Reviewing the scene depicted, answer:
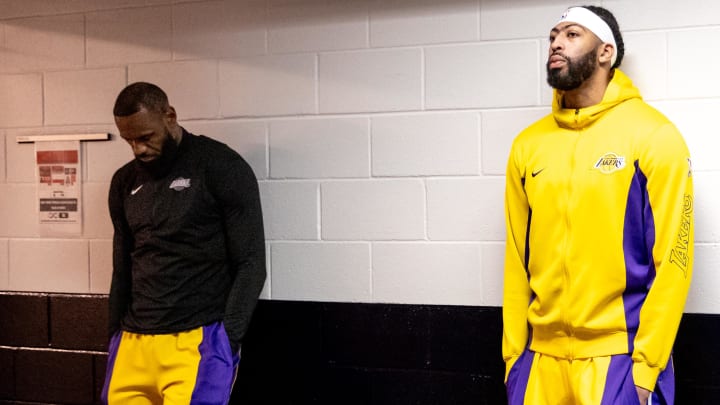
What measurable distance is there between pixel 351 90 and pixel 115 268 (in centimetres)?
110

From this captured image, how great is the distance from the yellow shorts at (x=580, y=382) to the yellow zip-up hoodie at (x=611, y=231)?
1.1 inches

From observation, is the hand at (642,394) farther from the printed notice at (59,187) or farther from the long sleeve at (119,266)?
the printed notice at (59,187)

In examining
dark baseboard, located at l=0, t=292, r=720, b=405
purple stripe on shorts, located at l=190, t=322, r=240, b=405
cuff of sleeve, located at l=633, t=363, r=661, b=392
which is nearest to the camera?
cuff of sleeve, located at l=633, t=363, r=661, b=392

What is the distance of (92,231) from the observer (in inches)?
121

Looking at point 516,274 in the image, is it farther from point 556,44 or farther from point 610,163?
point 556,44

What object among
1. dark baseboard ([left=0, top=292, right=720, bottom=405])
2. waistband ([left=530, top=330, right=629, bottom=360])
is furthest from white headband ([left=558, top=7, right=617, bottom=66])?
dark baseboard ([left=0, top=292, right=720, bottom=405])

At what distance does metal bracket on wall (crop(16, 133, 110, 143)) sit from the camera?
304cm

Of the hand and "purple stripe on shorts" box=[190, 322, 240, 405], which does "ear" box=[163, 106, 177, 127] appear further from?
the hand

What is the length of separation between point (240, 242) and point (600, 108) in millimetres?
1233

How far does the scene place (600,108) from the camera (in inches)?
83.6

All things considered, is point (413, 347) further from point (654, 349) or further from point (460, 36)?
point (460, 36)

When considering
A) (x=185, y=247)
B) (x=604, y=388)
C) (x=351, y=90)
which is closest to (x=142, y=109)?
(x=185, y=247)

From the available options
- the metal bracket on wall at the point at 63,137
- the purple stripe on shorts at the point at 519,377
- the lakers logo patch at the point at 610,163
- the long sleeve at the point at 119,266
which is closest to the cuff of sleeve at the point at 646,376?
the purple stripe on shorts at the point at 519,377

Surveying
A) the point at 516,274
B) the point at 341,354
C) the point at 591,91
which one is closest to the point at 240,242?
the point at 341,354
